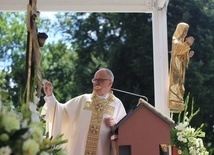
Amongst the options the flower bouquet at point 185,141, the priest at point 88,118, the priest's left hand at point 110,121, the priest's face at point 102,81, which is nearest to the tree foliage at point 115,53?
the flower bouquet at point 185,141

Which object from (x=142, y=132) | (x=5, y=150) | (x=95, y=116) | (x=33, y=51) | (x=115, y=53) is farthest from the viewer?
(x=115, y=53)

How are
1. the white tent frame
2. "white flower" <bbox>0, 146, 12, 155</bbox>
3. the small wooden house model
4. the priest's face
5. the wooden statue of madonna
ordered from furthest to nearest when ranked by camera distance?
the white tent frame → the wooden statue of madonna → the priest's face → the small wooden house model → "white flower" <bbox>0, 146, 12, 155</bbox>

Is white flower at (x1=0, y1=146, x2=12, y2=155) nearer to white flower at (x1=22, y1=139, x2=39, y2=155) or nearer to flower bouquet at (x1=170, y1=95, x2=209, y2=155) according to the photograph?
white flower at (x1=22, y1=139, x2=39, y2=155)

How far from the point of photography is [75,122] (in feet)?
14.0

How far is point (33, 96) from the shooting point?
2.67m

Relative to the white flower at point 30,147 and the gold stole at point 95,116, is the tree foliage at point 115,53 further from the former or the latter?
the white flower at point 30,147

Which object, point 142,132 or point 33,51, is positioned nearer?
point 33,51

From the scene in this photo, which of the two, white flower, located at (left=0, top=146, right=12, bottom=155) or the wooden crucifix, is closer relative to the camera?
white flower, located at (left=0, top=146, right=12, bottom=155)

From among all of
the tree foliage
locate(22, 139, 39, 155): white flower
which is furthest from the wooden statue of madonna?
the tree foliage

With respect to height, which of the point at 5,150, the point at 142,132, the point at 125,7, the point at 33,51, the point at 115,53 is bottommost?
the point at 5,150

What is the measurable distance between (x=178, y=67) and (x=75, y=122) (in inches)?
61.3

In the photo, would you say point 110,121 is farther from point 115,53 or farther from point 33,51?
point 115,53

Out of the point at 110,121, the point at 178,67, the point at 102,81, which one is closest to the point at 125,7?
the point at 178,67

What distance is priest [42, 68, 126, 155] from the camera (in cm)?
410
